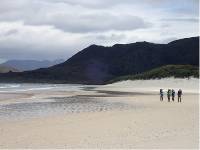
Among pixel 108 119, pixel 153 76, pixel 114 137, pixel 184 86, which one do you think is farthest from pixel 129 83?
pixel 114 137

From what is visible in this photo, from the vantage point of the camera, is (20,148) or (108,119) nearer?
(20,148)

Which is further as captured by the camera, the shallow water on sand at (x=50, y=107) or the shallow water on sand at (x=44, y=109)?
the shallow water on sand at (x=50, y=107)

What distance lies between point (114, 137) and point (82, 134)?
1743 mm

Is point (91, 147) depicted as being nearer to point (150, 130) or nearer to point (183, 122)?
point (150, 130)

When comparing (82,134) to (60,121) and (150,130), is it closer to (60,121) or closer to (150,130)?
(150,130)

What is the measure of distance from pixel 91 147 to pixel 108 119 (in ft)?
29.9

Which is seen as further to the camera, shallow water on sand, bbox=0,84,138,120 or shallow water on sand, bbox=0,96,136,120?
shallow water on sand, bbox=0,84,138,120

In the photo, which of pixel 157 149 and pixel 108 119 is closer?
pixel 157 149

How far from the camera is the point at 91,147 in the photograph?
14742 millimetres

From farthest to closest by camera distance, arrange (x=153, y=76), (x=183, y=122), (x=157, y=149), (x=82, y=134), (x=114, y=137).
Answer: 1. (x=153, y=76)
2. (x=183, y=122)
3. (x=82, y=134)
4. (x=114, y=137)
5. (x=157, y=149)

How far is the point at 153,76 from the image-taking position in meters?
98.4

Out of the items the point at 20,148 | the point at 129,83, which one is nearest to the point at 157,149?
the point at 20,148

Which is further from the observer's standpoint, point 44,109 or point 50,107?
point 50,107

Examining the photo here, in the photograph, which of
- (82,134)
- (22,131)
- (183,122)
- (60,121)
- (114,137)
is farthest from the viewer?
(60,121)
